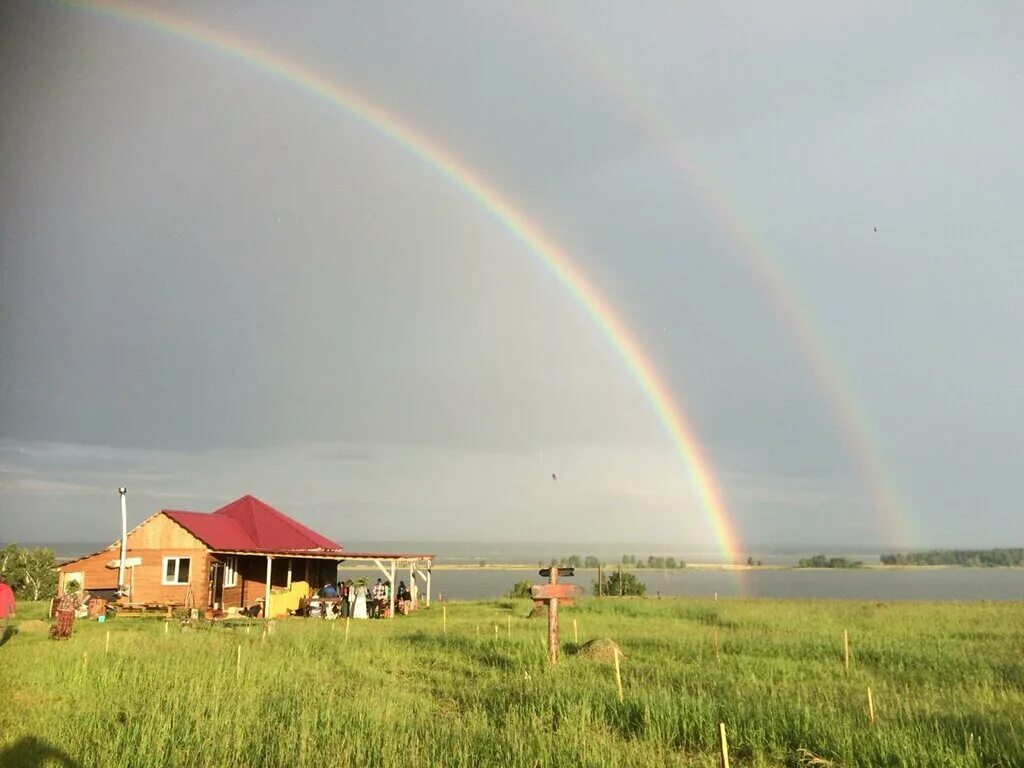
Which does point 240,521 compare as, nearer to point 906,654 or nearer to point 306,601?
point 306,601

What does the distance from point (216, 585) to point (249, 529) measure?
17.8 feet

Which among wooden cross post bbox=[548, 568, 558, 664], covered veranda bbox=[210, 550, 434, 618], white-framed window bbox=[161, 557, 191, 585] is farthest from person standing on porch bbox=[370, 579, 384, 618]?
wooden cross post bbox=[548, 568, 558, 664]

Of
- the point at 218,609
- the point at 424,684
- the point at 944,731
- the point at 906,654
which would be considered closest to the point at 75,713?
the point at 424,684

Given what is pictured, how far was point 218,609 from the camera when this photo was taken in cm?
2856

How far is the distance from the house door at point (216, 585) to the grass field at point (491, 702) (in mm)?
10601

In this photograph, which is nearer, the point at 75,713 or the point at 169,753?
the point at 169,753

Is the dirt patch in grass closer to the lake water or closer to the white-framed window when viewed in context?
the white-framed window

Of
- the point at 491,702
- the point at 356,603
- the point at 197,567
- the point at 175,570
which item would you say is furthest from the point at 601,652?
the point at 175,570

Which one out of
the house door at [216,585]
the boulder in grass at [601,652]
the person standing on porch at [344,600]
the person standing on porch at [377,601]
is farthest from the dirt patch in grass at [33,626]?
the boulder in grass at [601,652]

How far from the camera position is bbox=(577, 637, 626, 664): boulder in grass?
603 inches

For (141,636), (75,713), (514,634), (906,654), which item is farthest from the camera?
(514,634)

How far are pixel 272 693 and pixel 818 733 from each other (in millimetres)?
7267

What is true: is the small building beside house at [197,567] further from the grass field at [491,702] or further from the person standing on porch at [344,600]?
the grass field at [491,702]

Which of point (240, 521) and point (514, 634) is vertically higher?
point (240, 521)
